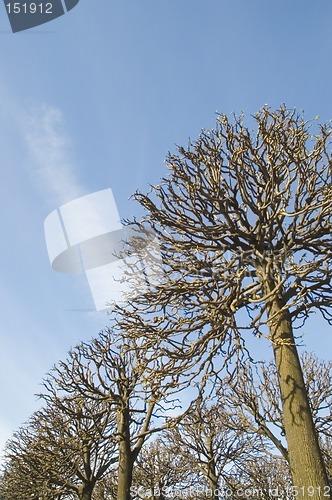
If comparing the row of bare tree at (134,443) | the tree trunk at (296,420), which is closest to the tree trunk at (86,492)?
the row of bare tree at (134,443)

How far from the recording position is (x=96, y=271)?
905cm

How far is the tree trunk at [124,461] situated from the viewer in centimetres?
930

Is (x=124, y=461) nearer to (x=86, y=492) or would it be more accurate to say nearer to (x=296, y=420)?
(x=86, y=492)

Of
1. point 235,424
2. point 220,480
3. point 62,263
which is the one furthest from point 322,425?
point 62,263

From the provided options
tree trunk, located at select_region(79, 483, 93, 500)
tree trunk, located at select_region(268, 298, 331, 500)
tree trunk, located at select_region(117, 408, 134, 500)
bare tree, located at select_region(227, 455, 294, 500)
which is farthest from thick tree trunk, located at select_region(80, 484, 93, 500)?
tree trunk, located at select_region(268, 298, 331, 500)

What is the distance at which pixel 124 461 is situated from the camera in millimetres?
9648

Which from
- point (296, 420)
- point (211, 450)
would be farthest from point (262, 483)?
point (296, 420)

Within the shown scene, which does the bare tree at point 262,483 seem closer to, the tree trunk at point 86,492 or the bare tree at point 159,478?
the bare tree at point 159,478

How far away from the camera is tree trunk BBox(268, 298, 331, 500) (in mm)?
4410

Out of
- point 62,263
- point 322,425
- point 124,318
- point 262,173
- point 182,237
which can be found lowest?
point 322,425

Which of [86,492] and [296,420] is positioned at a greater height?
[296,420]

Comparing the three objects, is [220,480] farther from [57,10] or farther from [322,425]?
[57,10]

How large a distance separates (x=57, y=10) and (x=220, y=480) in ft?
55.1

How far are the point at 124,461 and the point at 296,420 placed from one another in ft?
20.8
